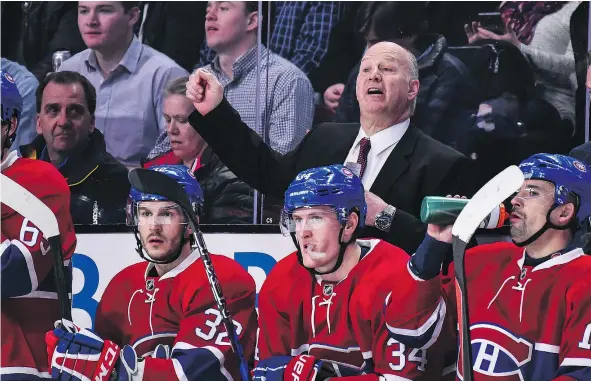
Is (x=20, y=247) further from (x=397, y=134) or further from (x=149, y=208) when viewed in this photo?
(x=397, y=134)

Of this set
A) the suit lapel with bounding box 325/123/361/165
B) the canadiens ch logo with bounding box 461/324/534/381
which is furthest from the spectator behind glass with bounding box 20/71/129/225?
the canadiens ch logo with bounding box 461/324/534/381

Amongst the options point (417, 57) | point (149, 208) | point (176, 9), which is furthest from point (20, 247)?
point (417, 57)

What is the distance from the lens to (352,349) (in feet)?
10.9

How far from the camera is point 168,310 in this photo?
142 inches

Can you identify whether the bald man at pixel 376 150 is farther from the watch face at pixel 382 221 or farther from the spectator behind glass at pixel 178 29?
the spectator behind glass at pixel 178 29

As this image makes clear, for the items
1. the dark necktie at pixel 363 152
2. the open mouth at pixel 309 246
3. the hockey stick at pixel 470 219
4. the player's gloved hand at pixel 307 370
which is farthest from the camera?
the dark necktie at pixel 363 152

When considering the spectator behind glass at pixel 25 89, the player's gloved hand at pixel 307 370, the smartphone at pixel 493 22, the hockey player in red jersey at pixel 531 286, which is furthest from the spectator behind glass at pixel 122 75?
the hockey player in red jersey at pixel 531 286

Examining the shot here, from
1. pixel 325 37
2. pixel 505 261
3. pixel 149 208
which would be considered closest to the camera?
pixel 505 261

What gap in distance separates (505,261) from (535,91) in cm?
74

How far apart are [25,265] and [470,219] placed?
1457 millimetres

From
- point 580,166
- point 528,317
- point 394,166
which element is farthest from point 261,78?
point 528,317

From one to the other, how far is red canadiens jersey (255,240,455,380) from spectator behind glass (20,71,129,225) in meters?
0.85

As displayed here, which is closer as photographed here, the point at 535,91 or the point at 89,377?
the point at 89,377

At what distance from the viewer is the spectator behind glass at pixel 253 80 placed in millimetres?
3949
